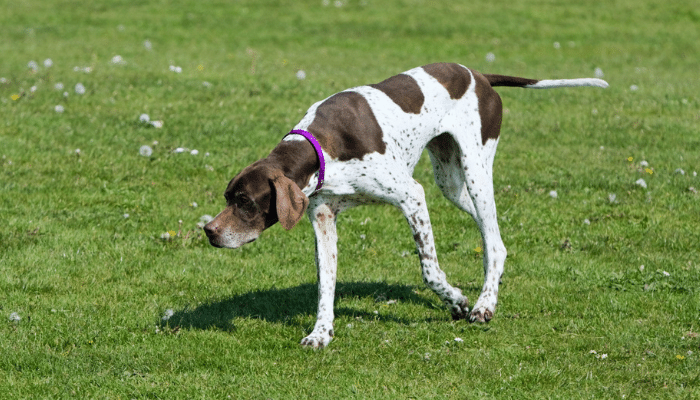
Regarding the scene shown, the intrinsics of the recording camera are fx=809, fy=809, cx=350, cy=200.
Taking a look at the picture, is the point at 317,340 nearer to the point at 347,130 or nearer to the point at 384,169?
the point at 384,169

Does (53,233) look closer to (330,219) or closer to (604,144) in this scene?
A: (330,219)

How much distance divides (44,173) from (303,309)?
4.11 meters

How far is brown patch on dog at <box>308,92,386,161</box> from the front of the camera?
17.4ft

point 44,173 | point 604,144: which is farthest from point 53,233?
point 604,144

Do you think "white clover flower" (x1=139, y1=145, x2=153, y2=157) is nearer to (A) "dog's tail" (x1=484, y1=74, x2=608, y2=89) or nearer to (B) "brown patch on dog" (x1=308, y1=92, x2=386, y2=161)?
(B) "brown patch on dog" (x1=308, y1=92, x2=386, y2=161)

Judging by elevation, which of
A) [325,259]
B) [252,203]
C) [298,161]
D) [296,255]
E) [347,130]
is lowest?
[296,255]

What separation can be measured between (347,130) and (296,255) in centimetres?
205

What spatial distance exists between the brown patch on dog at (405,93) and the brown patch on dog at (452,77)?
0.69 ft

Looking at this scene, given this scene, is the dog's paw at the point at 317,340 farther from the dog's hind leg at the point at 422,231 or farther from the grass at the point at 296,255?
the dog's hind leg at the point at 422,231

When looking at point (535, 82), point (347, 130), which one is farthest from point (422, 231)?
point (535, 82)

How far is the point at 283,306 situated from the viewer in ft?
19.8

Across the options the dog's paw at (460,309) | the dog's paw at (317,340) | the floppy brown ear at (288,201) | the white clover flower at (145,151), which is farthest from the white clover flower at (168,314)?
the white clover flower at (145,151)

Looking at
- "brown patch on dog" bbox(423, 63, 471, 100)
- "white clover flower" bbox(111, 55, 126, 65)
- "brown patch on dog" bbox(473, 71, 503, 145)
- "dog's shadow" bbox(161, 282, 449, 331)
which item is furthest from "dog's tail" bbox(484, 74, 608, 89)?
"white clover flower" bbox(111, 55, 126, 65)

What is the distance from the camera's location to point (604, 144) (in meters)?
10.4
